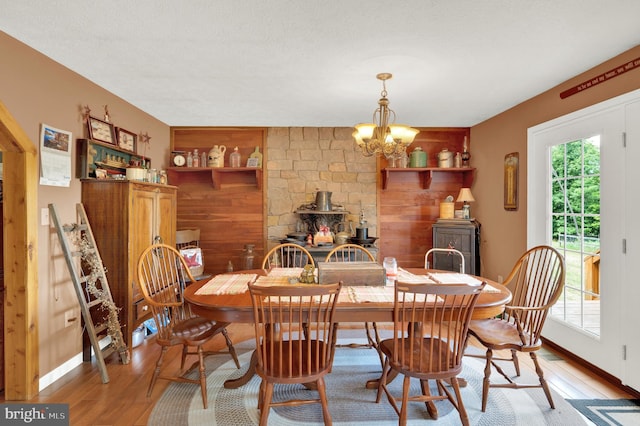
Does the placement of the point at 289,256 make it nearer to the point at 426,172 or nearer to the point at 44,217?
the point at 44,217

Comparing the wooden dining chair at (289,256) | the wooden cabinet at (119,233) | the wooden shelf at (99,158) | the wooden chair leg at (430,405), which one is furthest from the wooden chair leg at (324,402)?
the wooden shelf at (99,158)

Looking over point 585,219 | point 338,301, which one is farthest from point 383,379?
point 585,219

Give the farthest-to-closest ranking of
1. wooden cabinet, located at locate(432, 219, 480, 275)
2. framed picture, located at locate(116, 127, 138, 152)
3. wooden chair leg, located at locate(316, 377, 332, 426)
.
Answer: wooden cabinet, located at locate(432, 219, 480, 275)
framed picture, located at locate(116, 127, 138, 152)
wooden chair leg, located at locate(316, 377, 332, 426)

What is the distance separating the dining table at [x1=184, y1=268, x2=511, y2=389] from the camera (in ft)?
6.22

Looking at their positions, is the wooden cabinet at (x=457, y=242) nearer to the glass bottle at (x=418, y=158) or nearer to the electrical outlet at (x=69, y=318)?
the glass bottle at (x=418, y=158)

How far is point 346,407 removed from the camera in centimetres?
220

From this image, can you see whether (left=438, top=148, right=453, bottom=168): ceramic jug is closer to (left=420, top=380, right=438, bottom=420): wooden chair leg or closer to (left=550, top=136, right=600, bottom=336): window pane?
(left=550, top=136, right=600, bottom=336): window pane

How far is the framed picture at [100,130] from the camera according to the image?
2973mm

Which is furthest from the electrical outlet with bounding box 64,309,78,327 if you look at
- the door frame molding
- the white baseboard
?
the door frame molding

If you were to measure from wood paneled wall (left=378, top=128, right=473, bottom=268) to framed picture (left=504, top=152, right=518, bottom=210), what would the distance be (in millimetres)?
859

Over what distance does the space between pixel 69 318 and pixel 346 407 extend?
229cm

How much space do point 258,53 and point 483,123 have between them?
314 centimetres

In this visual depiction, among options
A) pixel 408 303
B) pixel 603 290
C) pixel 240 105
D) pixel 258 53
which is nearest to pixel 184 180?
pixel 240 105
